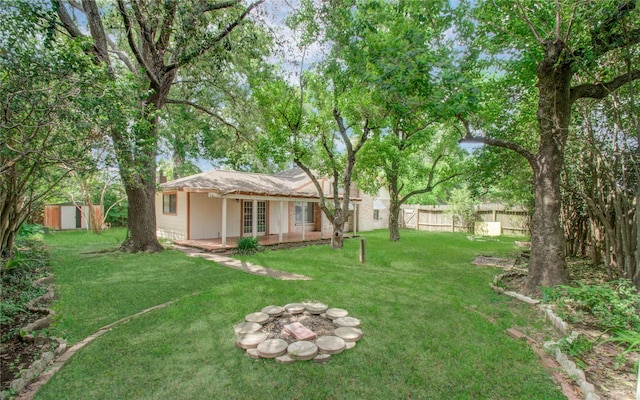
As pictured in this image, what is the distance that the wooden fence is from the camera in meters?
16.7

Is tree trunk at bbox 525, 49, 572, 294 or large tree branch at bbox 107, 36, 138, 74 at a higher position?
large tree branch at bbox 107, 36, 138, 74

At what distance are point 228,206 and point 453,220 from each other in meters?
14.3

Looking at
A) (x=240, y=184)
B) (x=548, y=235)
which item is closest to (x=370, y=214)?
(x=240, y=184)

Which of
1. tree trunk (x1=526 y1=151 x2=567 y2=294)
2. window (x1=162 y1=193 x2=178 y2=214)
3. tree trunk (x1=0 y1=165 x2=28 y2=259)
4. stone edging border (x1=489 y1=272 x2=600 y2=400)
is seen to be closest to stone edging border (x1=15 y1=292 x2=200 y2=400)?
tree trunk (x1=0 y1=165 x2=28 y2=259)

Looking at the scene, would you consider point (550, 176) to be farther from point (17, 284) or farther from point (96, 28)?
point (96, 28)

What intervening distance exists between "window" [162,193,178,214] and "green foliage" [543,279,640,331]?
43.8 feet

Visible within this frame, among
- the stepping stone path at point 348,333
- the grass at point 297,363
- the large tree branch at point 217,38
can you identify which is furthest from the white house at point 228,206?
the stepping stone path at point 348,333

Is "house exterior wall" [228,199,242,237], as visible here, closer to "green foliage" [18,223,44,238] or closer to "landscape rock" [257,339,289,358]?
"green foliage" [18,223,44,238]

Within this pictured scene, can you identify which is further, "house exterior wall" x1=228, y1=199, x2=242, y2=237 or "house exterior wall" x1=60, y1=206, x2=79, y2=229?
"house exterior wall" x1=60, y1=206, x2=79, y2=229

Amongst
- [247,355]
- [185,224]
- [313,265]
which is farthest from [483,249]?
[185,224]

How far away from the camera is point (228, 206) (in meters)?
13.6

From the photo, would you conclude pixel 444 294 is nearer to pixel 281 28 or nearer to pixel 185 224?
pixel 281 28

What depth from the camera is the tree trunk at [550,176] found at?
5527 millimetres

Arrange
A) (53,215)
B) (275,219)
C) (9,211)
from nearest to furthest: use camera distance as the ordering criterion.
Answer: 1. (9,211)
2. (275,219)
3. (53,215)
